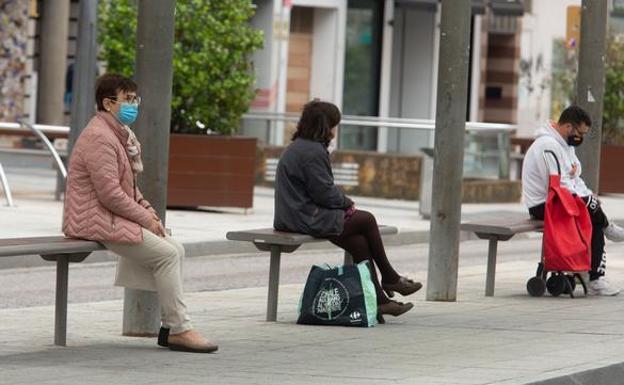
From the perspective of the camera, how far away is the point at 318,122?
12422 mm

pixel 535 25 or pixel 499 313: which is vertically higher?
pixel 535 25

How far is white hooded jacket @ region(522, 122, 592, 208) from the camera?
14531 millimetres

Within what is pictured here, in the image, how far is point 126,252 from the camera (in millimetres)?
10586

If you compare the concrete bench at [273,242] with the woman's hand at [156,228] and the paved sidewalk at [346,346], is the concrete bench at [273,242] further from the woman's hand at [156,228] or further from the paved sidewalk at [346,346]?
the woman's hand at [156,228]

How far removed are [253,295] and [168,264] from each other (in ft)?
14.4

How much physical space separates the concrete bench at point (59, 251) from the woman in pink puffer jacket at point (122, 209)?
0.08 metres

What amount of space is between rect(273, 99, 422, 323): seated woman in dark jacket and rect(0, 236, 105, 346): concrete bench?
1.83 m

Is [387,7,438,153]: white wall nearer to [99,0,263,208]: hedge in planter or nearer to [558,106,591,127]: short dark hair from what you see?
[99,0,263,208]: hedge in planter

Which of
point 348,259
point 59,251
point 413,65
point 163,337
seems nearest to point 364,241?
point 348,259

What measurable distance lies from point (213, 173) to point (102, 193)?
13284mm

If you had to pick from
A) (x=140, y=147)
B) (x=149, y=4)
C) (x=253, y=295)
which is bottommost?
(x=253, y=295)

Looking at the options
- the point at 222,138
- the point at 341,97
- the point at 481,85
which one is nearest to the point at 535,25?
the point at 481,85

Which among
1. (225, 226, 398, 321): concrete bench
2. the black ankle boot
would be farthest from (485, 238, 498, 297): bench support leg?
the black ankle boot

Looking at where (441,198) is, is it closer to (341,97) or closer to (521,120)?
(341,97)
